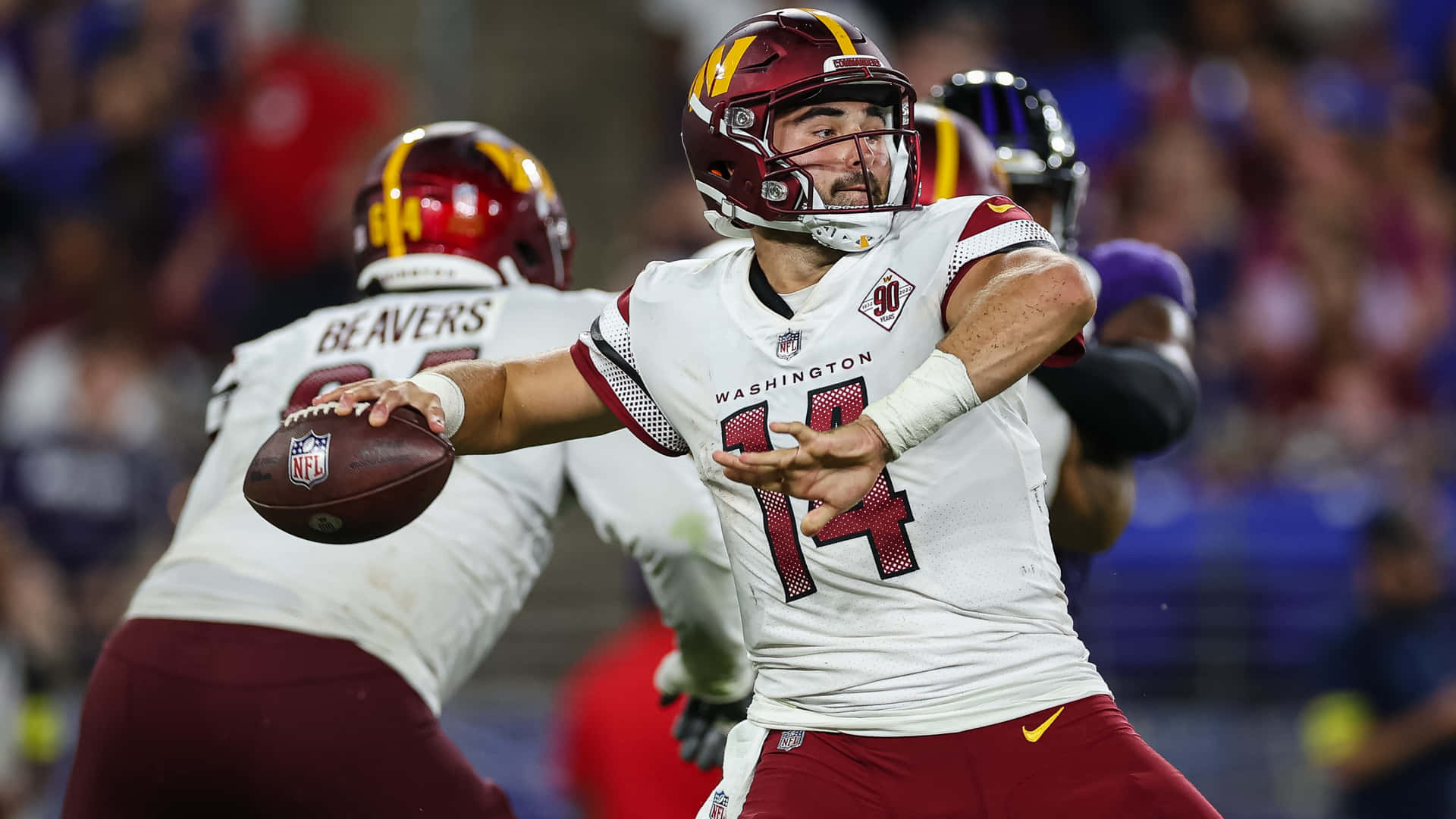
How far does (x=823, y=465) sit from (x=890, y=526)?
15.5 inches

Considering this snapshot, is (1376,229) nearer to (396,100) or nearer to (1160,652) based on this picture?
(1160,652)

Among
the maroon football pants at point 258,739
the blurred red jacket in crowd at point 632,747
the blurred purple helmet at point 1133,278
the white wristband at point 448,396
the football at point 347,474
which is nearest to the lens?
the football at point 347,474

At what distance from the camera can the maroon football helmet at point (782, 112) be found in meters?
3.49

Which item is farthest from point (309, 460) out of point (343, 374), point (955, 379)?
point (955, 379)

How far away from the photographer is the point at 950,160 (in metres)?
4.37

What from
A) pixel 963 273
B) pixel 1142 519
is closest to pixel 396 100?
pixel 1142 519

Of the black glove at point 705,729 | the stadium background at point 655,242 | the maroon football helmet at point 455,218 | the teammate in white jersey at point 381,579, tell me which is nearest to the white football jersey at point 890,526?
the teammate in white jersey at point 381,579

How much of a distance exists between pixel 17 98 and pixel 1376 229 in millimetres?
8645

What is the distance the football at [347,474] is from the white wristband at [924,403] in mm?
957

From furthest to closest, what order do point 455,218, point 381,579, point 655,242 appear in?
point 655,242 < point 455,218 < point 381,579

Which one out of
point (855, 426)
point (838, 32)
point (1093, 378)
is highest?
point (838, 32)

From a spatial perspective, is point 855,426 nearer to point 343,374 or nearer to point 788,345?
point 788,345

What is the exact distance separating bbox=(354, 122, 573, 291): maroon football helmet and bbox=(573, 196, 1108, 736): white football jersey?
51.6 inches

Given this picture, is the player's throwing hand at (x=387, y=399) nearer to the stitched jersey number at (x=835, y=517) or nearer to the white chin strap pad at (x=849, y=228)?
the stitched jersey number at (x=835, y=517)
